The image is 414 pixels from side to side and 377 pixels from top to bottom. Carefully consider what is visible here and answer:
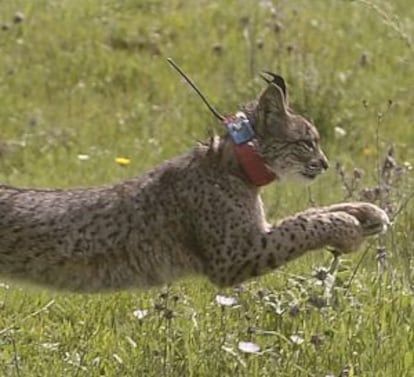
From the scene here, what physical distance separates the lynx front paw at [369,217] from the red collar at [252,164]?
1.07 ft

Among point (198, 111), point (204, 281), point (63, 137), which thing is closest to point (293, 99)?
point (198, 111)

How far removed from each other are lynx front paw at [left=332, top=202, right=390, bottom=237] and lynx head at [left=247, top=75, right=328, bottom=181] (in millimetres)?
203

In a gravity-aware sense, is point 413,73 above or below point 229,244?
below

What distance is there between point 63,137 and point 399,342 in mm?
4079

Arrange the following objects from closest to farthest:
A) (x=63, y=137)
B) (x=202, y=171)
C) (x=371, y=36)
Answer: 1. (x=202, y=171)
2. (x=63, y=137)
3. (x=371, y=36)

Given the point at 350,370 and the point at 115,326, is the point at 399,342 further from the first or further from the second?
the point at 115,326

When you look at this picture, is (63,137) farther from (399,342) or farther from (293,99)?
(399,342)

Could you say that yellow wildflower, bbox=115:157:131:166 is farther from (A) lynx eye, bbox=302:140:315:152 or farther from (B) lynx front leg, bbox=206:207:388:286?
(B) lynx front leg, bbox=206:207:388:286

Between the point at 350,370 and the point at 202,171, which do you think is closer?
the point at 350,370

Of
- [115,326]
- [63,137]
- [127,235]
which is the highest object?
[127,235]

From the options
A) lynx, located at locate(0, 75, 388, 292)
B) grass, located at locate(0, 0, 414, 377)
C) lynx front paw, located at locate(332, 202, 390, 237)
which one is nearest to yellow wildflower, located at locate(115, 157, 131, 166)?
grass, located at locate(0, 0, 414, 377)

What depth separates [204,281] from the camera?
688cm

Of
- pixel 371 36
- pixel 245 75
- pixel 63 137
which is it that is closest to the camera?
pixel 63 137

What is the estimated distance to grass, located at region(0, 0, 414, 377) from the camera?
20.0ft
